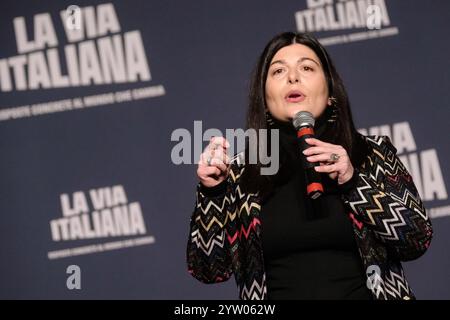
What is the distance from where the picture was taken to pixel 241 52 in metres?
2.90

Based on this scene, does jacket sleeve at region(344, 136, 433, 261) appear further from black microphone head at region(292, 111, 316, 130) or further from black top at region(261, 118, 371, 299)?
black microphone head at region(292, 111, 316, 130)

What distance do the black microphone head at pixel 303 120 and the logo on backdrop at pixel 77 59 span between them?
59.7 inches

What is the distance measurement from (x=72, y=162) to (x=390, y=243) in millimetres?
1860

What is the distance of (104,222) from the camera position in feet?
9.23

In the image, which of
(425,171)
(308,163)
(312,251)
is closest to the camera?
(308,163)

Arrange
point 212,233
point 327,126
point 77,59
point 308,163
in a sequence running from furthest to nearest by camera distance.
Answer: point 77,59 → point 327,126 → point 212,233 → point 308,163

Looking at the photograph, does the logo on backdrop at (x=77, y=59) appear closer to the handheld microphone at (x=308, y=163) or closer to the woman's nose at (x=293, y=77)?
the woman's nose at (x=293, y=77)

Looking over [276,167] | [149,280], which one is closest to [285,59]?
[276,167]

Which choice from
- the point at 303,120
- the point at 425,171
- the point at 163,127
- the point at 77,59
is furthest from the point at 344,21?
the point at 303,120

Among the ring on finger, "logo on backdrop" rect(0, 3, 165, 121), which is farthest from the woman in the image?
"logo on backdrop" rect(0, 3, 165, 121)

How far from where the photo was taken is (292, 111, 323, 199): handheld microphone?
125 cm

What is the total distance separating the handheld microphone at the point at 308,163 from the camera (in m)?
1.25

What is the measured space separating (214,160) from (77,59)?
1731 mm

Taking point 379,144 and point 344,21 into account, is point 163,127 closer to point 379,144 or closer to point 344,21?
point 344,21
